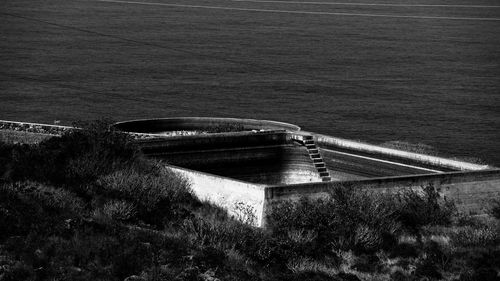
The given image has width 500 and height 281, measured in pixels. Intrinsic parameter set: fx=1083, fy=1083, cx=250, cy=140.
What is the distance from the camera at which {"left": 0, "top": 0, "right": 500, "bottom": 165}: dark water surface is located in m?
113

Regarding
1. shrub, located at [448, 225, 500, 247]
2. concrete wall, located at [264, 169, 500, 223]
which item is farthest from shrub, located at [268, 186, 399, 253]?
shrub, located at [448, 225, 500, 247]

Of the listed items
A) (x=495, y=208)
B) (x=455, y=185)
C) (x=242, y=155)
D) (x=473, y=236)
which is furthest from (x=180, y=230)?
(x=242, y=155)

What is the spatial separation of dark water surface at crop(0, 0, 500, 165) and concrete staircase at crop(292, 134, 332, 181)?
116ft

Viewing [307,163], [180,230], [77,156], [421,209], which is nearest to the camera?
[180,230]

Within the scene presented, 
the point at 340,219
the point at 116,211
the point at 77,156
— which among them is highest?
the point at 77,156

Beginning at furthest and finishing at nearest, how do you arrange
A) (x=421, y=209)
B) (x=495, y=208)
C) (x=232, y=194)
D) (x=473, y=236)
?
(x=495, y=208)
(x=421, y=209)
(x=473, y=236)
(x=232, y=194)

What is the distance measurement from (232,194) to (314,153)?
15.9m

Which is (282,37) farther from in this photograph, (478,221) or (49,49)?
(478,221)

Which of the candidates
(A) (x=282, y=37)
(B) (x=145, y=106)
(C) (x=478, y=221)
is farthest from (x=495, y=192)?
(A) (x=282, y=37)

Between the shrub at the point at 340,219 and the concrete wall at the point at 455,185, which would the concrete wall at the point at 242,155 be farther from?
the shrub at the point at 340,219

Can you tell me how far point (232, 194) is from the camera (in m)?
47.1

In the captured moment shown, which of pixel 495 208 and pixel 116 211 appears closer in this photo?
pixel 116 211

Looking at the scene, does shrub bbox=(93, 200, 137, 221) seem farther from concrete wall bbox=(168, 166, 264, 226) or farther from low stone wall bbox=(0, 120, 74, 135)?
low stone wall bbox=(0, 120, 74, 135)

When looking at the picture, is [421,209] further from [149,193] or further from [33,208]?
[33,208]
